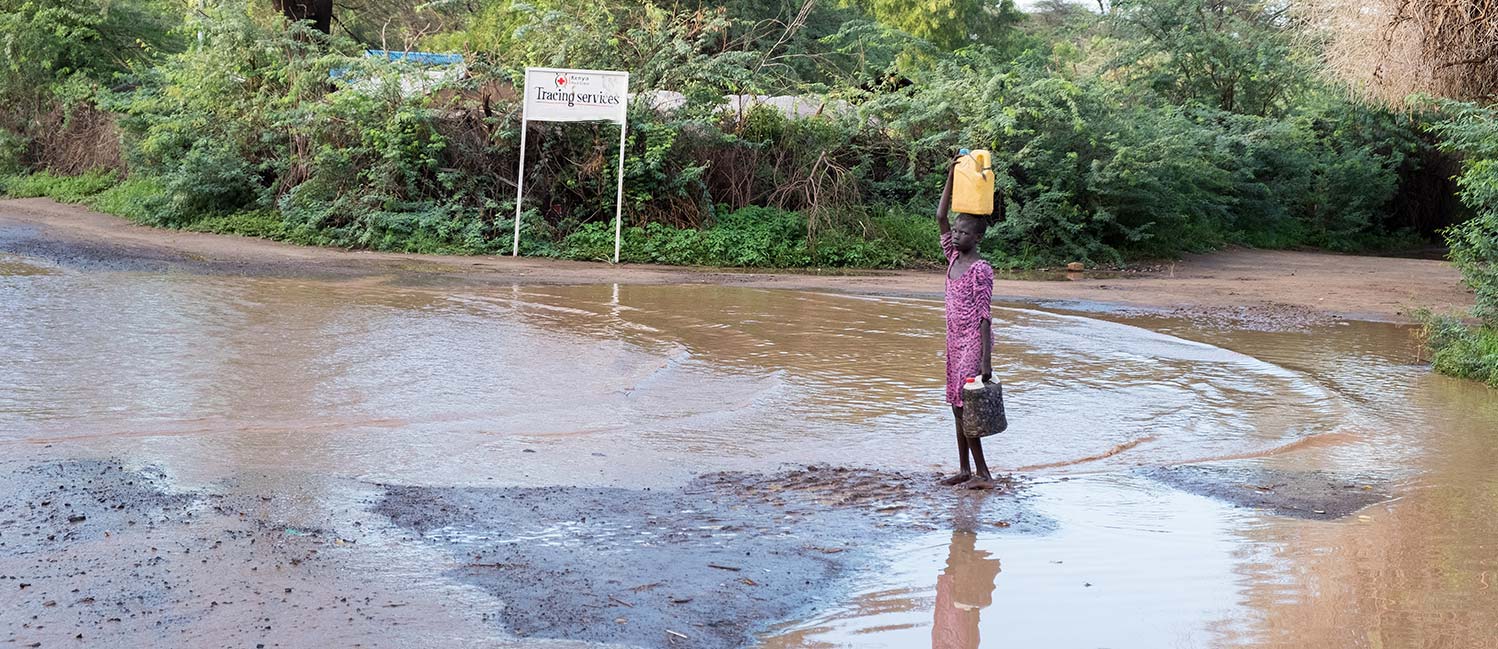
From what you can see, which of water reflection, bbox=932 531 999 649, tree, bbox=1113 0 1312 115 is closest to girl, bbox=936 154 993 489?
water reflection, bbox=932 531 999 649

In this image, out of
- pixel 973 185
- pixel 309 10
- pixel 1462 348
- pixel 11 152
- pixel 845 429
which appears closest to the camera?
pixel 973 185

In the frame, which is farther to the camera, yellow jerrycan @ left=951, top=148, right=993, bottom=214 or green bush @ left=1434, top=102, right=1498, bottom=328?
green bush @ left=1434, top=102, right=1498, bottom=328

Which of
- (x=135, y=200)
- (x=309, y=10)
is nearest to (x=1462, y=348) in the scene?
(x=135, y=200)

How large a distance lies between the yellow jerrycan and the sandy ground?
8.74 metres

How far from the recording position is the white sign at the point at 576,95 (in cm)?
1738

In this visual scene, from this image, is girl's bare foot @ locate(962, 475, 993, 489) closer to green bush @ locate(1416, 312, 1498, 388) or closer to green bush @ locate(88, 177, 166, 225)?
green bush @ locate(1416, 312, 1498, 388)

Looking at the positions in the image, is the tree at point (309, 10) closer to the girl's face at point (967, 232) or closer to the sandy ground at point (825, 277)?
the sandy ground at point (825, 277)

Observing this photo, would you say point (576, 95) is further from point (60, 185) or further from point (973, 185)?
point (60, 185)

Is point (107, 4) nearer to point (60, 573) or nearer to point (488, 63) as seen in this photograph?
point (488, 63)

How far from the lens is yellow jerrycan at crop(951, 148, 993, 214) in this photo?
251 inches

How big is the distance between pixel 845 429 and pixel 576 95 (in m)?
10.4

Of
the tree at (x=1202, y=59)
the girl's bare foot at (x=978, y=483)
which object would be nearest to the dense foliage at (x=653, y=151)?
the tree at (x=1202, y=59)

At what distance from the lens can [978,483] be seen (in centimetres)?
672

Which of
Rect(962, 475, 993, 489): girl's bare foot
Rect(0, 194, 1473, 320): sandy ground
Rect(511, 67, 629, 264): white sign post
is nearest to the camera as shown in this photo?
Rect(962, 475, 993, 489): girl's bare foot
